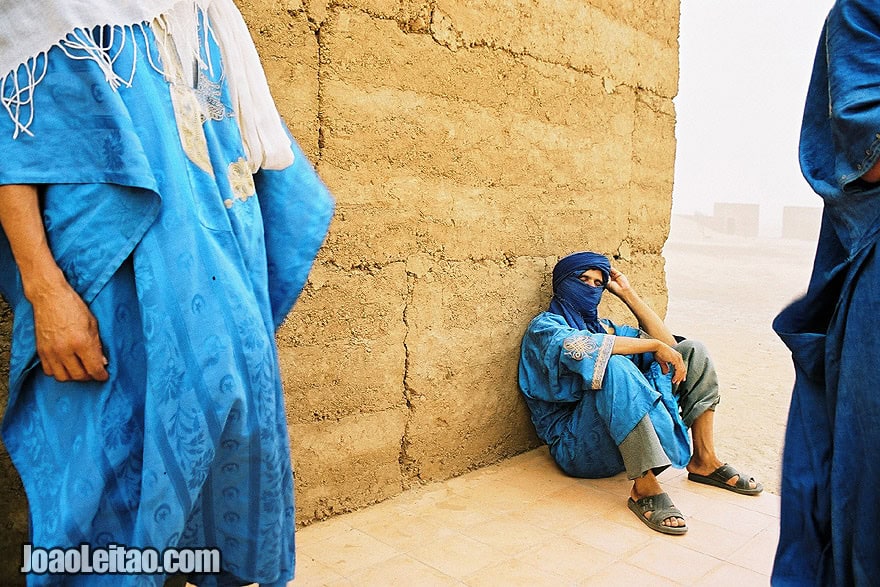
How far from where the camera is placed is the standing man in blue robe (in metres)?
3.04

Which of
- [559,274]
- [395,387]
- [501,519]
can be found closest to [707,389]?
[559,274]

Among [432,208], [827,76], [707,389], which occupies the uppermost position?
[827,76]

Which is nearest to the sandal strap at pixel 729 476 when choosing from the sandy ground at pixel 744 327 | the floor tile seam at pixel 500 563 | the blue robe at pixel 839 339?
the sandy ground at pixel 744 327

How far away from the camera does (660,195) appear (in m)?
4.42

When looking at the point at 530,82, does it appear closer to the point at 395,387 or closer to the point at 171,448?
the point at 395,387

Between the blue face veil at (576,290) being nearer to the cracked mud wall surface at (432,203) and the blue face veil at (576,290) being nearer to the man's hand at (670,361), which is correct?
the cracked mud wall surface at (432,203)

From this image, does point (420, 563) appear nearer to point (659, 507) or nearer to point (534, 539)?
point (534, 539)

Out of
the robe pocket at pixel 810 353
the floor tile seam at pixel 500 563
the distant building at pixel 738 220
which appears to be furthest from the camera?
the distant building at pixel 738 220

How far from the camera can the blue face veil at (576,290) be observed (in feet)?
11.3

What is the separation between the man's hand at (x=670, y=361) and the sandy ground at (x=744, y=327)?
59 centimetres

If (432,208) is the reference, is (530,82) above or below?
above

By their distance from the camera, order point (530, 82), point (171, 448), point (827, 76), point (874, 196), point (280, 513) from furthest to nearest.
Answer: point (530, 82) < point (827, 76) < point (874, 196) < point (280, 513) < point (171, 448)

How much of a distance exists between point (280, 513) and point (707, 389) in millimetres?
2550

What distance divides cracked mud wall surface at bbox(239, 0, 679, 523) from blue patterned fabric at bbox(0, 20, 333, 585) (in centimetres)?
121
